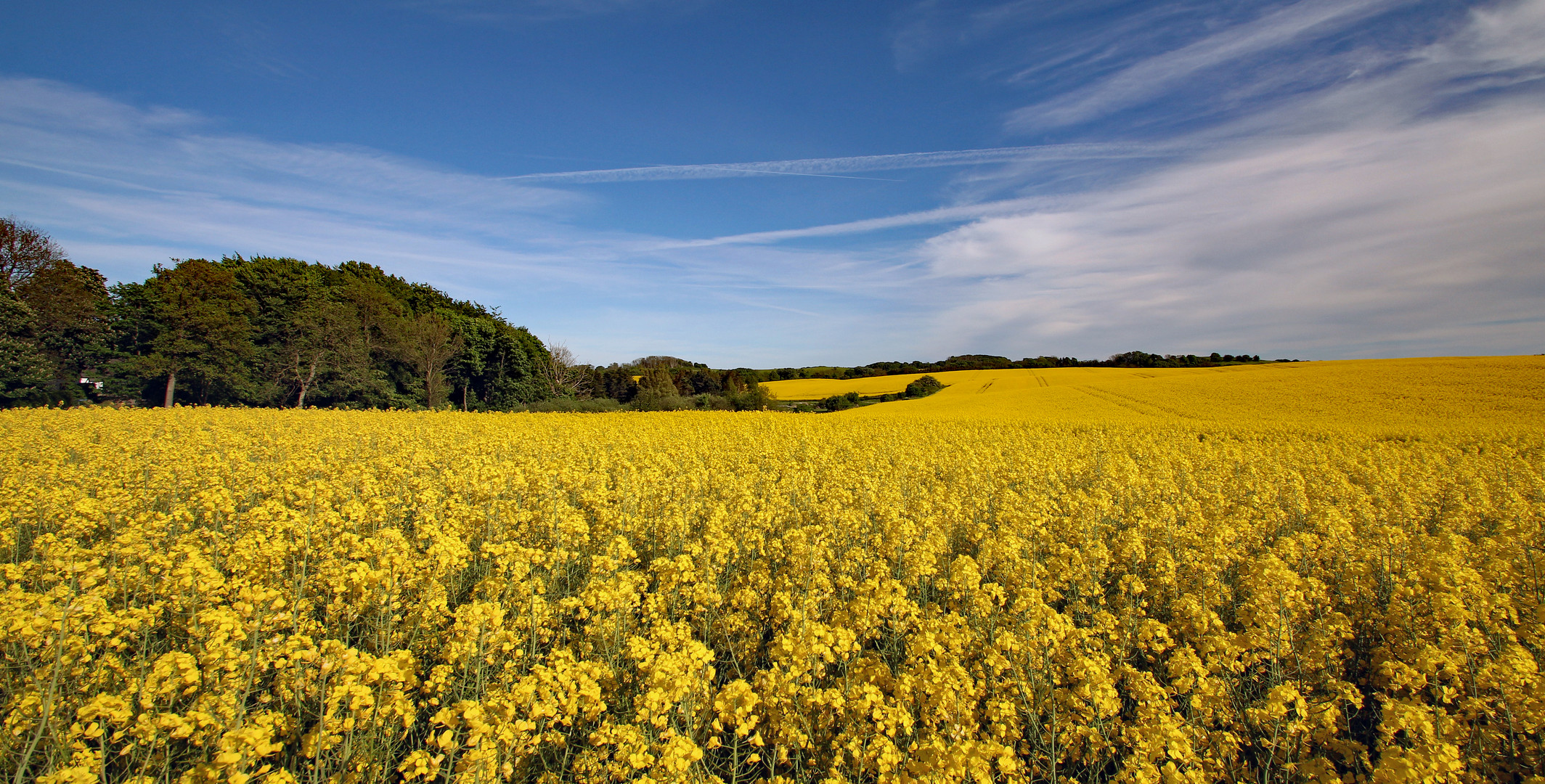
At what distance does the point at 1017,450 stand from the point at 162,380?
49.1 metres

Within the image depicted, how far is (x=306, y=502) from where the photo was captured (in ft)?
23.7

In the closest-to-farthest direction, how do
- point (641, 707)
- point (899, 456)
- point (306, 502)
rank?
point (641, 707) < point (306, 502) < point (899, 456)

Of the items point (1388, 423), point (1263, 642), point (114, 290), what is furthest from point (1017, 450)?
point (114, 290)

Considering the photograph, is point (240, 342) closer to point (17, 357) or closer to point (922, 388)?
point (17, 357)

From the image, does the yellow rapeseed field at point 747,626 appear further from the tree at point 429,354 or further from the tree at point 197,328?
the tree at point 429,354

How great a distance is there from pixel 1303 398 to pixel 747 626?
1435 inches

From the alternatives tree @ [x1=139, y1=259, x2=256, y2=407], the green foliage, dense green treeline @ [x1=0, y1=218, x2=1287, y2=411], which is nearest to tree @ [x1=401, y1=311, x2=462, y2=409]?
dense green treeline @ [x1=0, y1=218, x2=1287, y2=411]

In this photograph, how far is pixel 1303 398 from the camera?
28359mm

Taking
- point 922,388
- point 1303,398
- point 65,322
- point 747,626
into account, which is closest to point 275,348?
point 65,322

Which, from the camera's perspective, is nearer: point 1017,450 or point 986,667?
point 986,667

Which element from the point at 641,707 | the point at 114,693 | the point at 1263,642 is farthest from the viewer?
the point at 1263,642

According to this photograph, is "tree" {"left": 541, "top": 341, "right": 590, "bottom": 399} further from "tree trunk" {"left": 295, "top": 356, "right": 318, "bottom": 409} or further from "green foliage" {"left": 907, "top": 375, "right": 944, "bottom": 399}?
"green foliage" {"left": 907, "top": 375, "right": 944, "bottom": 399}

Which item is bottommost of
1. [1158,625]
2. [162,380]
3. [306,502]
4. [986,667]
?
[986,667]

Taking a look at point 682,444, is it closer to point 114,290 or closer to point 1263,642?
point 1263,642
